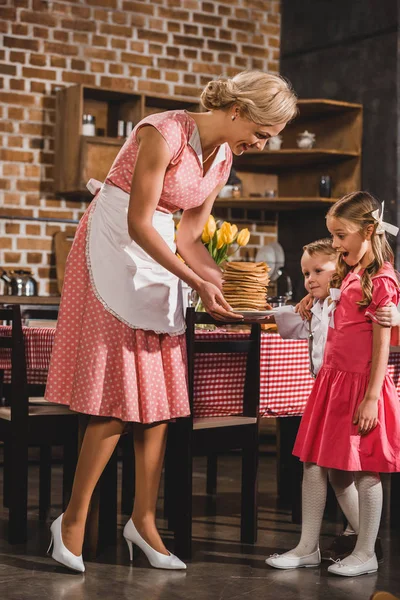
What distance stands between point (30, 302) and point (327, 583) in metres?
2.98

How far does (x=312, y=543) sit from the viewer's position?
9.52ft

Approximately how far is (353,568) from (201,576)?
44 centimetres

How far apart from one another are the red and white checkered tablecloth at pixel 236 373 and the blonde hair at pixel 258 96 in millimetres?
799

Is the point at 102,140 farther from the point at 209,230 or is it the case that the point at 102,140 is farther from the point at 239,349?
the point at 239,349

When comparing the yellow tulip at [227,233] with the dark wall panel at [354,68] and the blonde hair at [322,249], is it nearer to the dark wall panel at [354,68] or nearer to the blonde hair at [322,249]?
the blonde hair at [322,249]

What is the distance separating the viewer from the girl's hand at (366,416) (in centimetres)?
277

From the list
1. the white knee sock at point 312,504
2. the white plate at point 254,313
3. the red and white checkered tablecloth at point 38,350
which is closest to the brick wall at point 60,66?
the red and white checkered tablecloth at point 38,350

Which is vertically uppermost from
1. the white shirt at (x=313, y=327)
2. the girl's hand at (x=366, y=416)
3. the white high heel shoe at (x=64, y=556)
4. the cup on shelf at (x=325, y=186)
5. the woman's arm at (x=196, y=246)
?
the cup on shelf at (x=325, y=186)

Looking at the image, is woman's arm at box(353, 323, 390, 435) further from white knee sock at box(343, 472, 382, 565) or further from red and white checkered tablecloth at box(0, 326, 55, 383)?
red and white checkered tablecloth at box(0, 326, 55, 383)

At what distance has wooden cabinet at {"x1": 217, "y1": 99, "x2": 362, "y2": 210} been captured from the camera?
6055 mm

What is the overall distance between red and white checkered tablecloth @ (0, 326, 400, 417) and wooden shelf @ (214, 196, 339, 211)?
2.71 m

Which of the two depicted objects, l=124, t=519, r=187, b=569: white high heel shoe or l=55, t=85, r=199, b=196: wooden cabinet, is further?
l=55, t=85, r=199, b=196: wooden cabinet

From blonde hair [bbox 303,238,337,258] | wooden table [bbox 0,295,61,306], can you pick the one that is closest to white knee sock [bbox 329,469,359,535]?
blonde hair [bbox 303,238,337,258]

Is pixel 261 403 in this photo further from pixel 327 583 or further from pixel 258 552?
pixel 327 583
